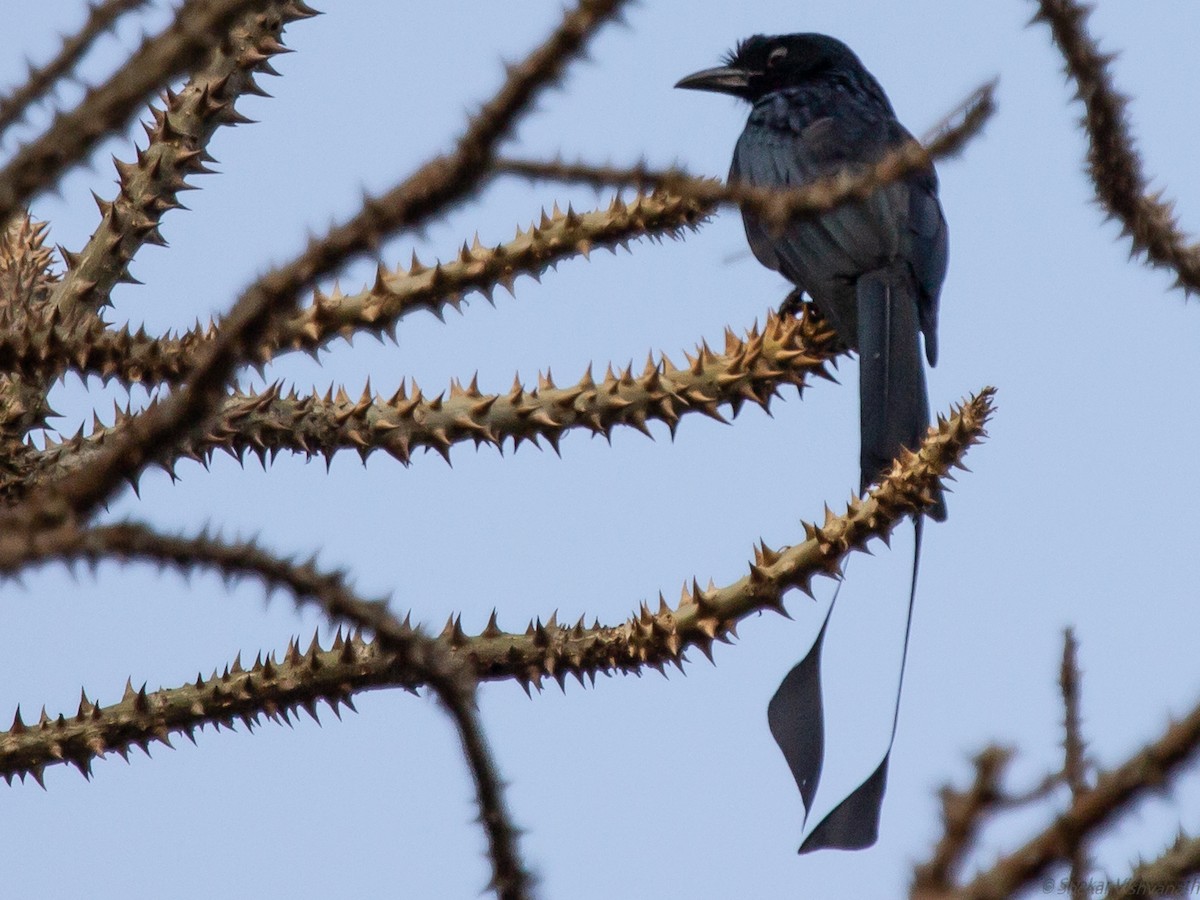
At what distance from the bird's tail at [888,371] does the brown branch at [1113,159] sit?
73.9 inches

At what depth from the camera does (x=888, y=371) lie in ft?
14.3

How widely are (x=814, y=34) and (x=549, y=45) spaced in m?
5.50

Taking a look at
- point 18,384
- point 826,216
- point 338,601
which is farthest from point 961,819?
point 826,216

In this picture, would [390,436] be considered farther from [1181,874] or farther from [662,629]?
[1181,874]

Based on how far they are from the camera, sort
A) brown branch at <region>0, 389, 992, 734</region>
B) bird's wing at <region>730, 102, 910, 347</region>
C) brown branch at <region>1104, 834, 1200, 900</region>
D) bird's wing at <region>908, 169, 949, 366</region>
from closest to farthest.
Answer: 1. brown branch at <region>1104, 834, 1200, 900</region>
2. brown branch at <region>0, 389, 992, 734</region>
3. bird's wing at <region>730, 102, 910, 347</region>
4. bird's wing at <region>908, 169, 949, 366</region>

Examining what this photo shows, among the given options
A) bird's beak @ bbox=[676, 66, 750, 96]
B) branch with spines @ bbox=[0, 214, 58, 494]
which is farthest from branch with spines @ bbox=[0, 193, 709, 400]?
bird's beak @ bbox=[676, 66, 750, 96]

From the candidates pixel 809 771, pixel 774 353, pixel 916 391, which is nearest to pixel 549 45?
pixel 809 771

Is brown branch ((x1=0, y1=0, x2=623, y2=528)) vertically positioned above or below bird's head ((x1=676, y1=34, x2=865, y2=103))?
below

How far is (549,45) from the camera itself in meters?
1.10

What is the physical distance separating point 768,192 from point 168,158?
1.89m

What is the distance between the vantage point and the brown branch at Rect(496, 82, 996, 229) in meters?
1.15

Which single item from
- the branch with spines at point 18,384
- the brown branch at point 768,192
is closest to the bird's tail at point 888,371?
the branch with spines at point 18,384

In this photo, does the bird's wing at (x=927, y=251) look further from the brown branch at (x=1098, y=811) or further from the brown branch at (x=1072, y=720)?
the brown branch at (x=1098, y=811)

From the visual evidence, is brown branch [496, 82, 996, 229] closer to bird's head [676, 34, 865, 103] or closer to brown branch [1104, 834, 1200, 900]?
brown branch [1104, 834, 1200, 900]
